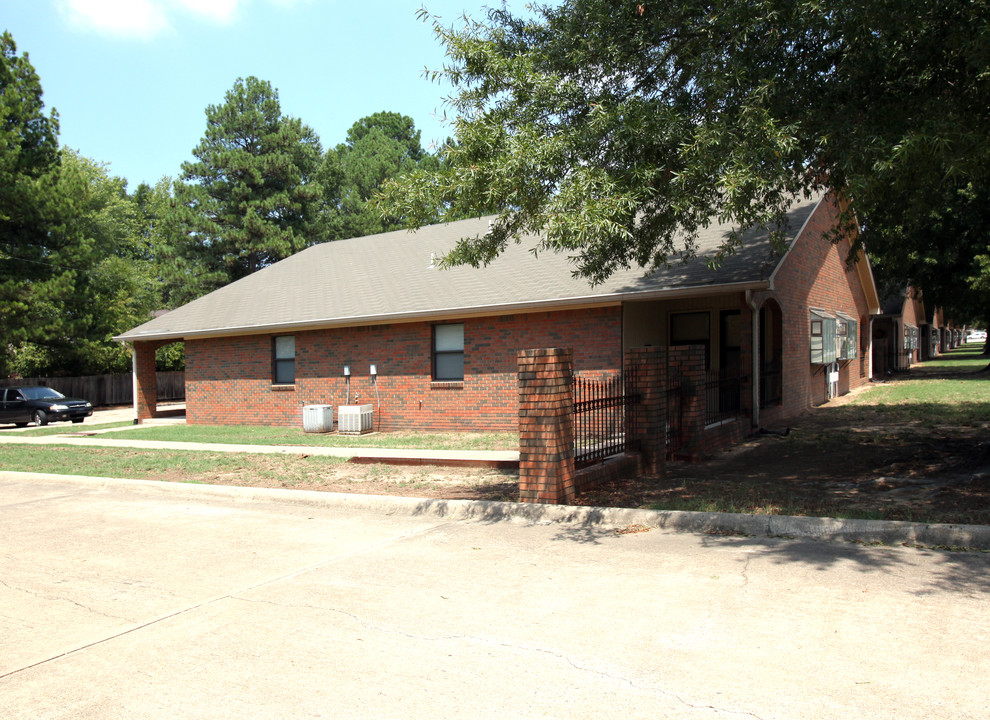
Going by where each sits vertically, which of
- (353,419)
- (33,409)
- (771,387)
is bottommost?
(33,409)

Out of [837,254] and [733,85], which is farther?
[837,254]

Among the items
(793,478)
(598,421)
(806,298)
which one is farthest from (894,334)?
(598,421)

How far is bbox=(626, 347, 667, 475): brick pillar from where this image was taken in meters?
9.69

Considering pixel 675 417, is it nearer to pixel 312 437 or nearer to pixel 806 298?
pixel 806 298

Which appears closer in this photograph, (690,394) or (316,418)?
(690,394)

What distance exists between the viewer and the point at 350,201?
45375 mm

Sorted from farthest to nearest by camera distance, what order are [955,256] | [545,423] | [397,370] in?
[955,256], [397,370], [545,423]

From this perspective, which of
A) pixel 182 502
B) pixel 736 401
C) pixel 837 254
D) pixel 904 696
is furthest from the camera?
pixel 837 254

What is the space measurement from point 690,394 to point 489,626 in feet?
23.5

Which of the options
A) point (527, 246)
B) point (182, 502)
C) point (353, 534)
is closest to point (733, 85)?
point (353, 534)

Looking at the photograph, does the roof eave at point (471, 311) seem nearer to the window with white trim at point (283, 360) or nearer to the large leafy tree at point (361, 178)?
the window with white trim at point (283, 360)

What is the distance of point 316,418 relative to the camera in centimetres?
1745

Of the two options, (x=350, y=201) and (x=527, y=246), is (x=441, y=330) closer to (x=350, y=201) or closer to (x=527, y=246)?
(x=527, y=246)

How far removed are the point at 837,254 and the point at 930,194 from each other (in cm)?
1128
